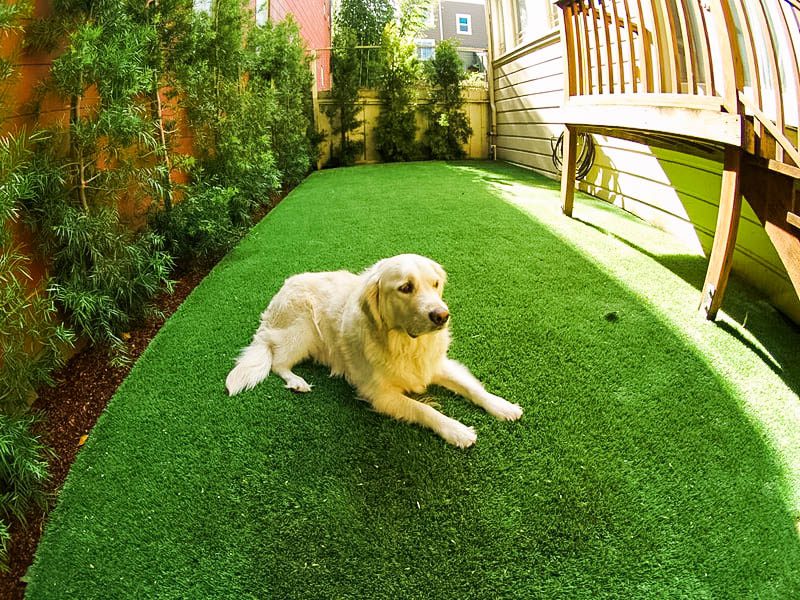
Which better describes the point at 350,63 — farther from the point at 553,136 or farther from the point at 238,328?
the point at 238,328

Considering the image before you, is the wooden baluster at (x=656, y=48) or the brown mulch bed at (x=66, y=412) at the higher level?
the wooden baluster at (x=656, y=48)

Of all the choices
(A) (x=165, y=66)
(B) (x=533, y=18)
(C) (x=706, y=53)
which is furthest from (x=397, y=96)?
(C) (x=706, y=53)

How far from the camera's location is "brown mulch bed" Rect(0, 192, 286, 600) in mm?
1543

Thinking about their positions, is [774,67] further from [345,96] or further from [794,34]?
[345,96]

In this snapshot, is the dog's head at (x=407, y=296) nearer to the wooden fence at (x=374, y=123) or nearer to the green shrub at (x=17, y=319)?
the green shrub at (x=17, y=319)

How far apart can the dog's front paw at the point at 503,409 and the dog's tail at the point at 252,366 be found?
1.09 m

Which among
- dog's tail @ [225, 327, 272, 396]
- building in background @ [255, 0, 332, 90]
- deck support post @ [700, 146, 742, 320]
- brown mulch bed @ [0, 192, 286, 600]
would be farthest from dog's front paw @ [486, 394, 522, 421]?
building in background @ [255, 0, 332, 90]

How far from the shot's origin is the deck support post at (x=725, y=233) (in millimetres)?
2324

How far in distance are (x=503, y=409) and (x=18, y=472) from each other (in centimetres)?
177

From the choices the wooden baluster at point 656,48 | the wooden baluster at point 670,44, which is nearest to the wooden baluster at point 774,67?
the wooden baluster at point 670,44

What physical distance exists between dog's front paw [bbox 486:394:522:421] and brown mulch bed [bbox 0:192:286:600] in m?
1.69

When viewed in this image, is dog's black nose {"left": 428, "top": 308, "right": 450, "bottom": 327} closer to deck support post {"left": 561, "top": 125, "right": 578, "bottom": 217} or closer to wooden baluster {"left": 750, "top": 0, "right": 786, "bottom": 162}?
wooden baluster {"left": 750, "top": 0, "right": 786, "bottom": 162}

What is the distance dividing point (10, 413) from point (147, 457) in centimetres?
49

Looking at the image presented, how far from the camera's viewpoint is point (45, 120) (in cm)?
226
